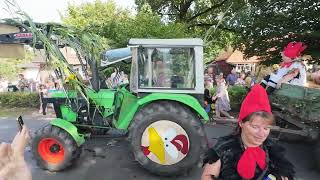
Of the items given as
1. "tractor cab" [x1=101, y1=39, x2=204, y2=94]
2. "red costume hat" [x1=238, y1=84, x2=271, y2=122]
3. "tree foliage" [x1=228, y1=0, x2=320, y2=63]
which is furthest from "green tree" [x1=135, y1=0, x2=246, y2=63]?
"red costume hat" [x1=238, y1=84, x2=271, y2=122]

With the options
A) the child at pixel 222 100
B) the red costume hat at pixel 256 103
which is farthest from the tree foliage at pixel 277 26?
the red costume hat at pixel 256 103

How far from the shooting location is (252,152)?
8.41ft

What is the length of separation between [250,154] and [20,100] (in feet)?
47.6

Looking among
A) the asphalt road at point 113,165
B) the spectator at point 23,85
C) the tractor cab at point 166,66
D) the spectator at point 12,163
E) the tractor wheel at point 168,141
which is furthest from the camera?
the spectator at point 23,85

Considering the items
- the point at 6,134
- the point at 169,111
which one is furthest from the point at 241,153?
the point at 6,134

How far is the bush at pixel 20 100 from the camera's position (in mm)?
15602

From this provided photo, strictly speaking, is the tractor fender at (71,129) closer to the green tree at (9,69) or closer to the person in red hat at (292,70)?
the person in red hat at (292,70)

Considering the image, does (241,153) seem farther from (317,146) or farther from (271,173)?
(317,146)

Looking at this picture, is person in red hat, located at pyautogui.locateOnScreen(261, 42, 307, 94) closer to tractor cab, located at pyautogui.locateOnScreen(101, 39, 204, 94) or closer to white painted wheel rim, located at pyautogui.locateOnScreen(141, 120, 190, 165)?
tractor cab, located at pyautogui.locateOnScreen(101, 39, 204, 94)

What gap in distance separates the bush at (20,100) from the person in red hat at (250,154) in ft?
45.2

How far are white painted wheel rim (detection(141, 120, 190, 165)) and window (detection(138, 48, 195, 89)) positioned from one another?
741 millimetres

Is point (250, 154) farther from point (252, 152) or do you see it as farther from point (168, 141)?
point (168, 141)

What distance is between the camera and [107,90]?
7.50m

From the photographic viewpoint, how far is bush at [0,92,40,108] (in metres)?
15.6
